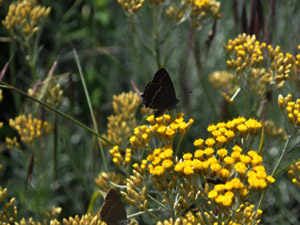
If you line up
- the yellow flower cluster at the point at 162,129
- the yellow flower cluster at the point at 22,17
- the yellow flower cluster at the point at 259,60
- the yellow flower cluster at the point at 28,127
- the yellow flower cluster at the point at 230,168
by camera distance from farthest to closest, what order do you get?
the yellow flower cluster at the point at 22,17
the yellow flower cluster at the point at 28,127
the yellow flower cluster at the point at 259,60
the yellow flower cluster at the point at 162,129
the yellow flower cluster at the point at 230,168

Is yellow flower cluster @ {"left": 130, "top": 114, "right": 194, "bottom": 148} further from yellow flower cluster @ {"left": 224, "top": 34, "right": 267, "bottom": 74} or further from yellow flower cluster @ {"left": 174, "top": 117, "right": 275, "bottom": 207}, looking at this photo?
yellow flower cluster @ {"left": 224, "top": 34, "right": 267, "bottom": 74}

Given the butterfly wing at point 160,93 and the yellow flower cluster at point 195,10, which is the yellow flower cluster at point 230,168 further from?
the yellow flower cluster at point 195,10

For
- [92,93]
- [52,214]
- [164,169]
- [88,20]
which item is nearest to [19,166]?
[92,93]

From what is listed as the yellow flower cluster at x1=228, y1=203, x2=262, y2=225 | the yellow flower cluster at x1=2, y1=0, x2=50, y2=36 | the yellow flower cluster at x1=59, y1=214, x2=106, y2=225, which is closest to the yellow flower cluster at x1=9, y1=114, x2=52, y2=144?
the yellow flower cluster at x1=2, y1=0, x2=50, y2=36

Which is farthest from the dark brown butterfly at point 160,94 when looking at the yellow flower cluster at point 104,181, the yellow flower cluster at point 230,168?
the yellow flower cluster at point 104,181

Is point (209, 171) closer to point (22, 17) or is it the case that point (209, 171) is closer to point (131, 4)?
point (131, 4)

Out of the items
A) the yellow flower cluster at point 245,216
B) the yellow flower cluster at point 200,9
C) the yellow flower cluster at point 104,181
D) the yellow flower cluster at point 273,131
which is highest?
the yellow flower cluster at point 200,9

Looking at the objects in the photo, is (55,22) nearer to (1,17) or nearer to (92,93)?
(1,17)
